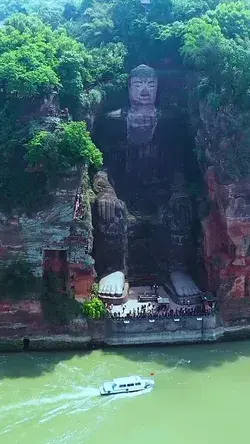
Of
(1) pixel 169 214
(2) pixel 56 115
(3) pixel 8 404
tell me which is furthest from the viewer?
(1) pixel 169 214

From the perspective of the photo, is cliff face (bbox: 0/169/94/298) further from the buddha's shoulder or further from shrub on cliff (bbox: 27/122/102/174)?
the buddha's shoulder

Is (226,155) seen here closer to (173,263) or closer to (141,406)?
(173,263)

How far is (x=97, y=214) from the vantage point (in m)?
31.8

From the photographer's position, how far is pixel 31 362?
86.9 feet

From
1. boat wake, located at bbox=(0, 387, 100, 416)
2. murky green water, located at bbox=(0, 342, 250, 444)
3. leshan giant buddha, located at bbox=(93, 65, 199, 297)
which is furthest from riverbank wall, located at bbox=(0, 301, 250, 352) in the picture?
boat wake, located at bbox=(0, 387, 100, 416)

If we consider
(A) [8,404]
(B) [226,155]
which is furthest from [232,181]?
(A) [8,404]

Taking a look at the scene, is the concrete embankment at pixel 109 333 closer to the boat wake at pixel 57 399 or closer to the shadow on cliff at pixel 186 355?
the shadow on cliff at pixel 186 355

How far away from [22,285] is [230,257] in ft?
34.5

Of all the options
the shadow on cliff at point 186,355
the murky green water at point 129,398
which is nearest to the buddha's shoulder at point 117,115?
the shadow on cliff at point 186,355

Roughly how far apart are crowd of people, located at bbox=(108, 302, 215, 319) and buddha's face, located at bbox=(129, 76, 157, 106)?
12.9 metres

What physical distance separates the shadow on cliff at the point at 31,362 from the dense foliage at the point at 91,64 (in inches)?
268

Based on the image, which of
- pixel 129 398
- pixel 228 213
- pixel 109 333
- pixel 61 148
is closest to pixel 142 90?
pixel 61 148

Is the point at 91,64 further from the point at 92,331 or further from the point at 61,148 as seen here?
the point at 92,331

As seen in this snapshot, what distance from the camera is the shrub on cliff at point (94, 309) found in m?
27.9
